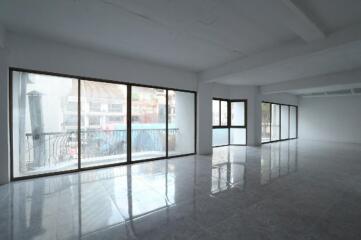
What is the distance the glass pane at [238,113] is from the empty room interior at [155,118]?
242cm

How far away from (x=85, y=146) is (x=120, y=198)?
2.94m

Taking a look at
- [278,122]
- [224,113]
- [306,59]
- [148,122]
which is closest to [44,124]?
[148,122]

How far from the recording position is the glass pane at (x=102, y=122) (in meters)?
4.92

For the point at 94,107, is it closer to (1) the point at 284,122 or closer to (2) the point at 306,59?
(2) the point at 306,59

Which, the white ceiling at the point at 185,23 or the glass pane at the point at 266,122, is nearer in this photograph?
the white ceiling at the point at 185,23

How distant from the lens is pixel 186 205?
272 cm

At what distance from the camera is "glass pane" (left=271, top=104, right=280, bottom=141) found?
1032 centimetres

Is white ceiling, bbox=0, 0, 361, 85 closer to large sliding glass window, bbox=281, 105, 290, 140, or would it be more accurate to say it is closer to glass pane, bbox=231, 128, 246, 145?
glass pane, bbox=231, 128, 246, 145

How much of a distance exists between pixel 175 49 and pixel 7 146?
12.6ft

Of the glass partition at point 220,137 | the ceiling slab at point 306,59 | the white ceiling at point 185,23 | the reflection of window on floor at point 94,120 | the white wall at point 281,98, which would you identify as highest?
the white ceiling at point 185,23

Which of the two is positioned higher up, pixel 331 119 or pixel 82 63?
pixel 82 63

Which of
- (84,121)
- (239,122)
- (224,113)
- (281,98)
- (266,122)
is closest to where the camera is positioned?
(84,121)

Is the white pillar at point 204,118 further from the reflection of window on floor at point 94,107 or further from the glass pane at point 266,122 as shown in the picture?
the glass pane at point 266,122

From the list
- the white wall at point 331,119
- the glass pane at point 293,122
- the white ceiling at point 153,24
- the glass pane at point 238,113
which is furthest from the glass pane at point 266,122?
the white ceiling at point 153,24
